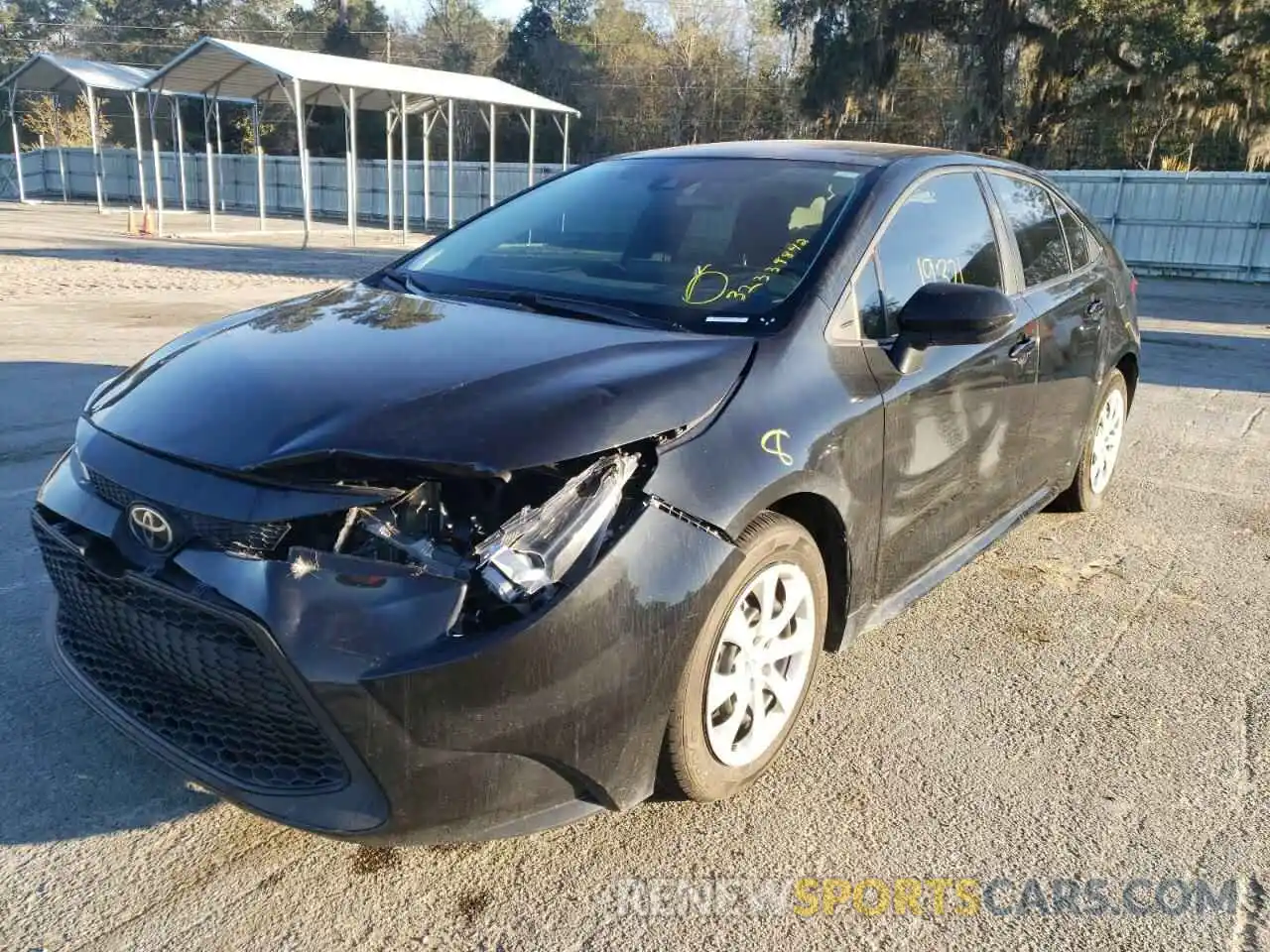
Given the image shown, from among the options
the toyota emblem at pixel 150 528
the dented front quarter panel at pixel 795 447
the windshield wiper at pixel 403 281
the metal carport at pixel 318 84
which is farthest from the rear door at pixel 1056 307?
the metal carport at pixel 318 84

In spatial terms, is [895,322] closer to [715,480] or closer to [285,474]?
[715,480]

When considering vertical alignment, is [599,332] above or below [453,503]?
above

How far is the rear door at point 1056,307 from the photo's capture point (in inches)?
155

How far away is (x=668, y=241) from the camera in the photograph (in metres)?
3.35

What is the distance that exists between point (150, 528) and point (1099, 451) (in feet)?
14.5

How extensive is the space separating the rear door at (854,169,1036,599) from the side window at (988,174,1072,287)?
0.25 metres

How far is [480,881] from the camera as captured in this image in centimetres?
232

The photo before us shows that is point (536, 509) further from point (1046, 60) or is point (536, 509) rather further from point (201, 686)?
point (1046, 60)

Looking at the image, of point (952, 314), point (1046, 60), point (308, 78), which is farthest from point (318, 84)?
point (952, 314)

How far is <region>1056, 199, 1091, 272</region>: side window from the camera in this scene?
14.9 feet

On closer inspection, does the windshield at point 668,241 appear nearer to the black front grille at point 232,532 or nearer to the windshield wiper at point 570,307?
the windshield wiper at point 570,307

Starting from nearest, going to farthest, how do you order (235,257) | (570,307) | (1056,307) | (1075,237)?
(570,307) → (1056,307) → (1075,237) → (235,257)

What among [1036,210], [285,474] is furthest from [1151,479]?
[285,474]

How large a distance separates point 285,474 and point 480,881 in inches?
41.3
